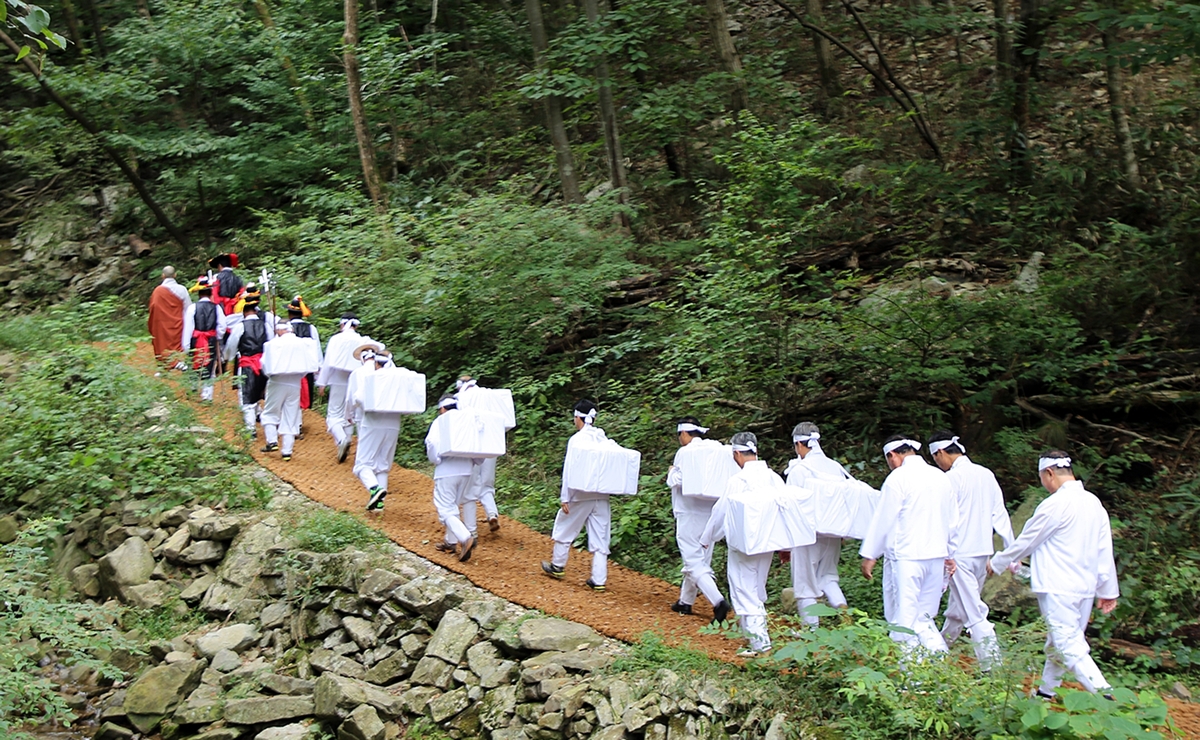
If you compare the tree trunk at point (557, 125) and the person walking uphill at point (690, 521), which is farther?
the tree trunk at point (557, 125)

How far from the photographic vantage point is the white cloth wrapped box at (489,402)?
1016 cm

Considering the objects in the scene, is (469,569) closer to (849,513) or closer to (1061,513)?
(849,513)

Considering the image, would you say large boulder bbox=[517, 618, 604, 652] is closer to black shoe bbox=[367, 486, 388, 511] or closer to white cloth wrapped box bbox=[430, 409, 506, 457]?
white cloth wrapped box bbox=[430, 409, 506, 457]

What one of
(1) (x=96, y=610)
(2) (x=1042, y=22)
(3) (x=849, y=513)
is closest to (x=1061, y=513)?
(3) (x=849, y=513)

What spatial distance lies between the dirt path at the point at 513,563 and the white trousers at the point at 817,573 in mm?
771

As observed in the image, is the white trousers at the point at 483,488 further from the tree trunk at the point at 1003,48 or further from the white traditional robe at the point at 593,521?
the tree trunk at the point at 1003,48

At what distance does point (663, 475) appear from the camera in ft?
40.2

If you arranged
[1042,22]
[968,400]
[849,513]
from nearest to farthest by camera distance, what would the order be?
[849,513] → [968,400] → [1042,22]

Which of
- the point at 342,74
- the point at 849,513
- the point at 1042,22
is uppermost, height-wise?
the point at 342,74

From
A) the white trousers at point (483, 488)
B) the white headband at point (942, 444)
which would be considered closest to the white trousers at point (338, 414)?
the white trousers at point (483, 488)

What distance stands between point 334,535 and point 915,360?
22.8ft

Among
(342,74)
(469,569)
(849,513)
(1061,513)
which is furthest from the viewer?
(342,74)

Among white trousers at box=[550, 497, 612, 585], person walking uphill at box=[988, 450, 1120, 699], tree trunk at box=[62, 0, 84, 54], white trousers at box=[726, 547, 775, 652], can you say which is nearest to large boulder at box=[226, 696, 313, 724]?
white trousers at box=[550, 497, 612, 585]

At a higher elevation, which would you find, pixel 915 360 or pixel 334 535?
pixel 915 360
